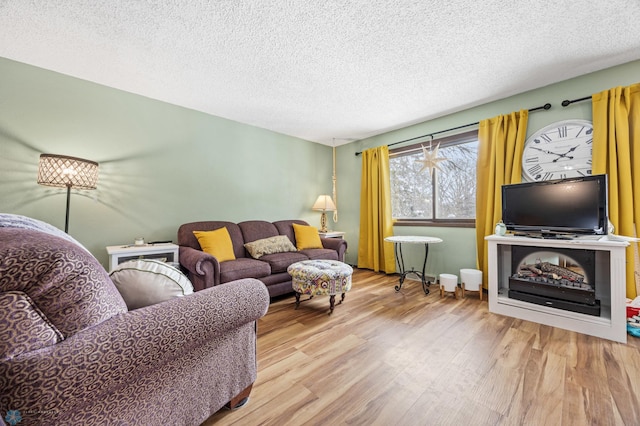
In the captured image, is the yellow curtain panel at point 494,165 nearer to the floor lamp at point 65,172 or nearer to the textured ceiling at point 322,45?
the textured ceiling at point 322,45

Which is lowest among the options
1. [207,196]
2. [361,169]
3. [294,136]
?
[207,196]

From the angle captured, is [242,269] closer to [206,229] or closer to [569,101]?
[206,229]

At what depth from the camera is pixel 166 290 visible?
1027 millimetres

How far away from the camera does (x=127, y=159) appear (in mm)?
2760

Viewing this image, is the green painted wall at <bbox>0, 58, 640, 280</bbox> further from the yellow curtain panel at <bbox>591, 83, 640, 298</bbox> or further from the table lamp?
the table lamp

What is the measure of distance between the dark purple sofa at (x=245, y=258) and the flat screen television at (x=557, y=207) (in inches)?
80.8

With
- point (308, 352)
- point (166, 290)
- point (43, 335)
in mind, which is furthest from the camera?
point (308, 352)

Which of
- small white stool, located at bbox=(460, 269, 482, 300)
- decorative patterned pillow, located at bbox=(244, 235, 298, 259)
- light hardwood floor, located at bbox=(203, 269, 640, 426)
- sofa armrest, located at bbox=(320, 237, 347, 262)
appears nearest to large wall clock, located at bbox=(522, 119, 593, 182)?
small white stool, located at bbox=(460, 269, 482, 300)

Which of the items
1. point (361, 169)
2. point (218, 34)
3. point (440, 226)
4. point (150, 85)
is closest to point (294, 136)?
point (361, 169)

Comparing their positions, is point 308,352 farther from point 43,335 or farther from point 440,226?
point 440,226

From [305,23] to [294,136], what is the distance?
8.39 feet

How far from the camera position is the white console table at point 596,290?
1858 millimetres

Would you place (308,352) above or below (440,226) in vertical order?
below

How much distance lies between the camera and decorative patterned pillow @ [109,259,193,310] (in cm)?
98
